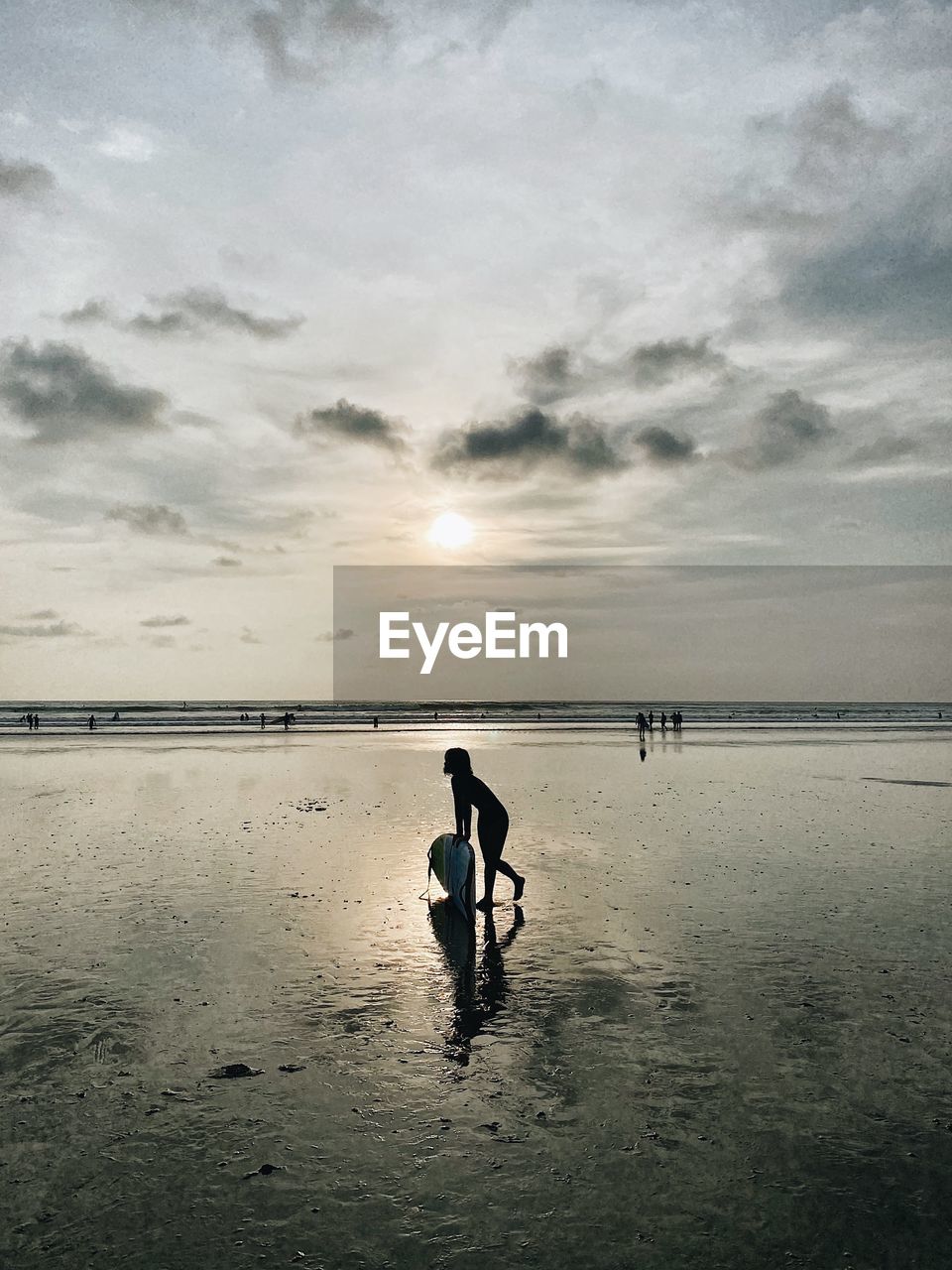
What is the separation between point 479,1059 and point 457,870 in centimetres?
490

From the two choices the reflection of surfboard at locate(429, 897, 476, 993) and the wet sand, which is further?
the reflection of surfboard at locate(429, 897, 476, 993)

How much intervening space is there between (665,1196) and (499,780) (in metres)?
25.6

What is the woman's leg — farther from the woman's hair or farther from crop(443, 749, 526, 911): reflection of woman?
the woman's hair

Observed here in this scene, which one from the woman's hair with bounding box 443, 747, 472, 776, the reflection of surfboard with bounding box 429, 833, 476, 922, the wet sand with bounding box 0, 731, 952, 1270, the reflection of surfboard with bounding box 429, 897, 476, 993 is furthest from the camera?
the woman's hair with bounding box 443, 747, 472, 776

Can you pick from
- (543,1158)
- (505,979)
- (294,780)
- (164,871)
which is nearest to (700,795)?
(294,780)

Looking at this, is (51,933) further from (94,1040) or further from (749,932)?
(749,932)

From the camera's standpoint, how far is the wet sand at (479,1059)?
5.33 metres

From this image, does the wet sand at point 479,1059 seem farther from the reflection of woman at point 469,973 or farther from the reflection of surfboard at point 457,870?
the reflection of surfboard at point 457,870

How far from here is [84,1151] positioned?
6.16 metres

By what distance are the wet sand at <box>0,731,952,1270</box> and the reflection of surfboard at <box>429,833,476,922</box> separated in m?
0.40

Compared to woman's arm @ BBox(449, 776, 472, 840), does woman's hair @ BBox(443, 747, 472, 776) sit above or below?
above

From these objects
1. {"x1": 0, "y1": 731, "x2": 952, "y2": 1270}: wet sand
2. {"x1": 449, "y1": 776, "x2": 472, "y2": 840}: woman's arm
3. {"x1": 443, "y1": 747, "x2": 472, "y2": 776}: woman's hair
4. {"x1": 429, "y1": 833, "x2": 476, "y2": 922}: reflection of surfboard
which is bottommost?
{"x1": 0, "y1": 731, "x2": 952, "y2": 1270}: wet sand

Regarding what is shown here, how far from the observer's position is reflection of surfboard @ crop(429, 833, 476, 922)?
11945 mm

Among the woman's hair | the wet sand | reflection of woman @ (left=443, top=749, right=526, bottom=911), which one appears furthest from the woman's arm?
the wet sand
